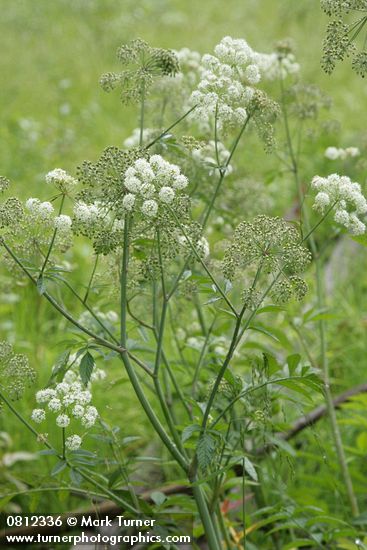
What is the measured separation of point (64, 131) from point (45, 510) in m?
4.52

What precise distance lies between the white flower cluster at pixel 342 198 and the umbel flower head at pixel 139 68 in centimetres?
50

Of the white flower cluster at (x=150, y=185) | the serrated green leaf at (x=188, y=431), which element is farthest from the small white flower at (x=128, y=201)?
the serrated green leaf at (x=188, y=431)

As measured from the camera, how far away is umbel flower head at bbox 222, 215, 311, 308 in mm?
1825

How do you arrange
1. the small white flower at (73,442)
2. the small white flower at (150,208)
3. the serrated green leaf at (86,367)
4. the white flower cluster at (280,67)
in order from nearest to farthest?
the small white flower at (150,208)
the serrated green leaf at (86,367)
the small white flower at (73,442)
the white flower cluster at (280,67)

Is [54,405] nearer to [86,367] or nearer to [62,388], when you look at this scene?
[62,388]

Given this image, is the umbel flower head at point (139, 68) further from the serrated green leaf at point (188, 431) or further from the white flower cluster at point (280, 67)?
the white flower cluster at point (280, 67)

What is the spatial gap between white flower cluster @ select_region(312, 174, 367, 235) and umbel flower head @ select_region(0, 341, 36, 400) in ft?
2.73

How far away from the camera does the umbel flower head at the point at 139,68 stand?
6.82ft

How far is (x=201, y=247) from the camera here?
6.76ft

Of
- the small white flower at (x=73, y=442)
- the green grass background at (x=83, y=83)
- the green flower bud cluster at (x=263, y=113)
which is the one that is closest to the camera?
the small white flower at (x=73, y=442)

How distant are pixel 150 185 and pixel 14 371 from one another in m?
0.63

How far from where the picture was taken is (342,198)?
6.39ft

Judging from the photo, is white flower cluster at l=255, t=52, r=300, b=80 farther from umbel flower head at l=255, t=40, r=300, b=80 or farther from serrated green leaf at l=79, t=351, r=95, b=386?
serrated green leaf at l=79, t=351, r=95, b=386

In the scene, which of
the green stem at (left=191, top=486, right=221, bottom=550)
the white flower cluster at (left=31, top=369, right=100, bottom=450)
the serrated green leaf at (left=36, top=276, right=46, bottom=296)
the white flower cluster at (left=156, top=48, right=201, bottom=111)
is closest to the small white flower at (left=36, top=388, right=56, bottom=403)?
the white flower cluster at (left=31, top=369, right=100, bottom=450)
